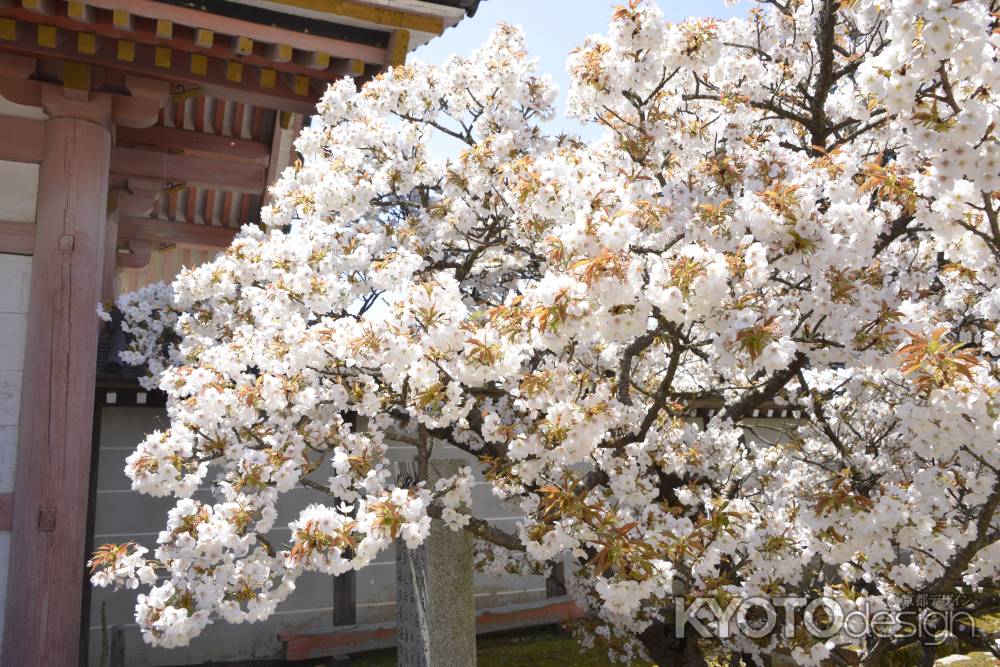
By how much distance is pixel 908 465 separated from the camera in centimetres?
560

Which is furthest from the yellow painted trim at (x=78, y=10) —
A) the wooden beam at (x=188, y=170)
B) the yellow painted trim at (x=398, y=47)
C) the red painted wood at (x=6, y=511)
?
the red painted wood at (x=6, y=511)

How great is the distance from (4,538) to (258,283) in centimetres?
216

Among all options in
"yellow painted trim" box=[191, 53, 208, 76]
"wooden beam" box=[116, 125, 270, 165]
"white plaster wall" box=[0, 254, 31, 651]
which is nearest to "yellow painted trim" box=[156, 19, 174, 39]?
"yellow painted trim" box=[191, 53, 208, 76]

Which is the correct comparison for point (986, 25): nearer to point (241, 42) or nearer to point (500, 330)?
point (500, 330)

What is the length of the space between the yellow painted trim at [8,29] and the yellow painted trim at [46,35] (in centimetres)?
12

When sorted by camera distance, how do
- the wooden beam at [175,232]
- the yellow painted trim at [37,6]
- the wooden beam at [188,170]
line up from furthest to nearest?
the wooden beam at [175,232] < the wooden beam at [188,170] < the yellow painted trim at [37,6]

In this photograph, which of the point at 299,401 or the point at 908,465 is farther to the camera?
the point at 908,465

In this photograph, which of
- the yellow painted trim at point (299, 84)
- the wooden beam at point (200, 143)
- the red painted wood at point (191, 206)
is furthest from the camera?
the red painted wood at point (191, 206)

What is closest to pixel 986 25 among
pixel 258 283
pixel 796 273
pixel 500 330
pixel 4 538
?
pixel 796 273

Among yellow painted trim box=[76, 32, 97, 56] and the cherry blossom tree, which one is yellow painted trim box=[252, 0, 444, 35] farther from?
yellow painted trim box=[76, 32, 97, 56]

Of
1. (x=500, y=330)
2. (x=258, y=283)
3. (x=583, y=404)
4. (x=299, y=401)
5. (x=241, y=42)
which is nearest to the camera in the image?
(x=500, y=330)

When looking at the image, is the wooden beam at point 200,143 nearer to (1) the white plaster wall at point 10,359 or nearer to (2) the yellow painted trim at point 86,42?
(2) the yellow painted trim at point 86,42

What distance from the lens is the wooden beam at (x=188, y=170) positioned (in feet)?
19.1

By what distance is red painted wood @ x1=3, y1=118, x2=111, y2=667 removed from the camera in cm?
390
